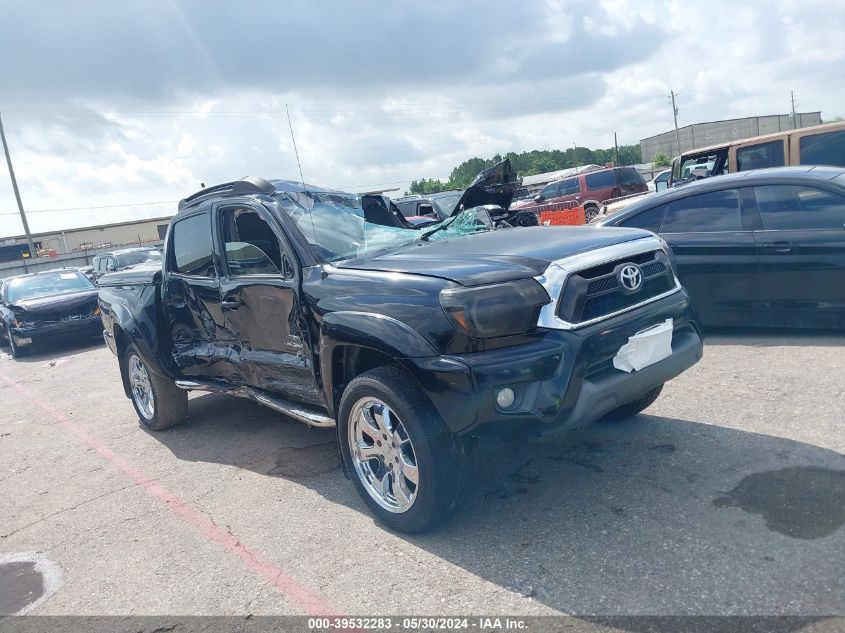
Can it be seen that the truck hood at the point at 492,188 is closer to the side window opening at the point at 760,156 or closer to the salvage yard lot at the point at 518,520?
the salvage yard lot at the point at 518,520

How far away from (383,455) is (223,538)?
1.12 meters

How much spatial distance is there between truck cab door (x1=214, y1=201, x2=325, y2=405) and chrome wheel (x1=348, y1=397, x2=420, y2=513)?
1.74ft

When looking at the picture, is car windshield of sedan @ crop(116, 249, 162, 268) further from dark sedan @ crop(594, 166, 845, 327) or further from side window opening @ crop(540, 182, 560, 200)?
dark sedan @ crop(594, 166, 845, 327)

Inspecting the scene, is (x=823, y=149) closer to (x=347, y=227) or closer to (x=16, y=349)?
(x=347, y=227)

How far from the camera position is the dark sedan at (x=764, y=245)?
19.1 feet

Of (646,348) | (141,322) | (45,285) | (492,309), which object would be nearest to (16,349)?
(45,285)

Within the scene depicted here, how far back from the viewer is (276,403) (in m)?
4.69

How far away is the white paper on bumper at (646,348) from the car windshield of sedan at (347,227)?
1.64 m

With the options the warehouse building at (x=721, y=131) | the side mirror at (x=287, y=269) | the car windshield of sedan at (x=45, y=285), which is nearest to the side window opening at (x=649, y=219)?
the side mirror at (x=287, y=269)

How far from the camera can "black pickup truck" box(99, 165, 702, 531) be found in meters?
3.23

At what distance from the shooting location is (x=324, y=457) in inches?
198

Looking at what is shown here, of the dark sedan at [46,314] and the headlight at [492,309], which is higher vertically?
the headlight at [492,309]

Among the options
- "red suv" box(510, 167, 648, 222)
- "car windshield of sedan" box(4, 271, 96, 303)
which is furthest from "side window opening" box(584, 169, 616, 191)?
"car windshield of sedan" box(4, 271, 96, 303)

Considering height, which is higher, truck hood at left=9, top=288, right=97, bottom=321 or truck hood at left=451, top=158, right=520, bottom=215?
truck hood at left=451, top=158, right=520, bottom=215
